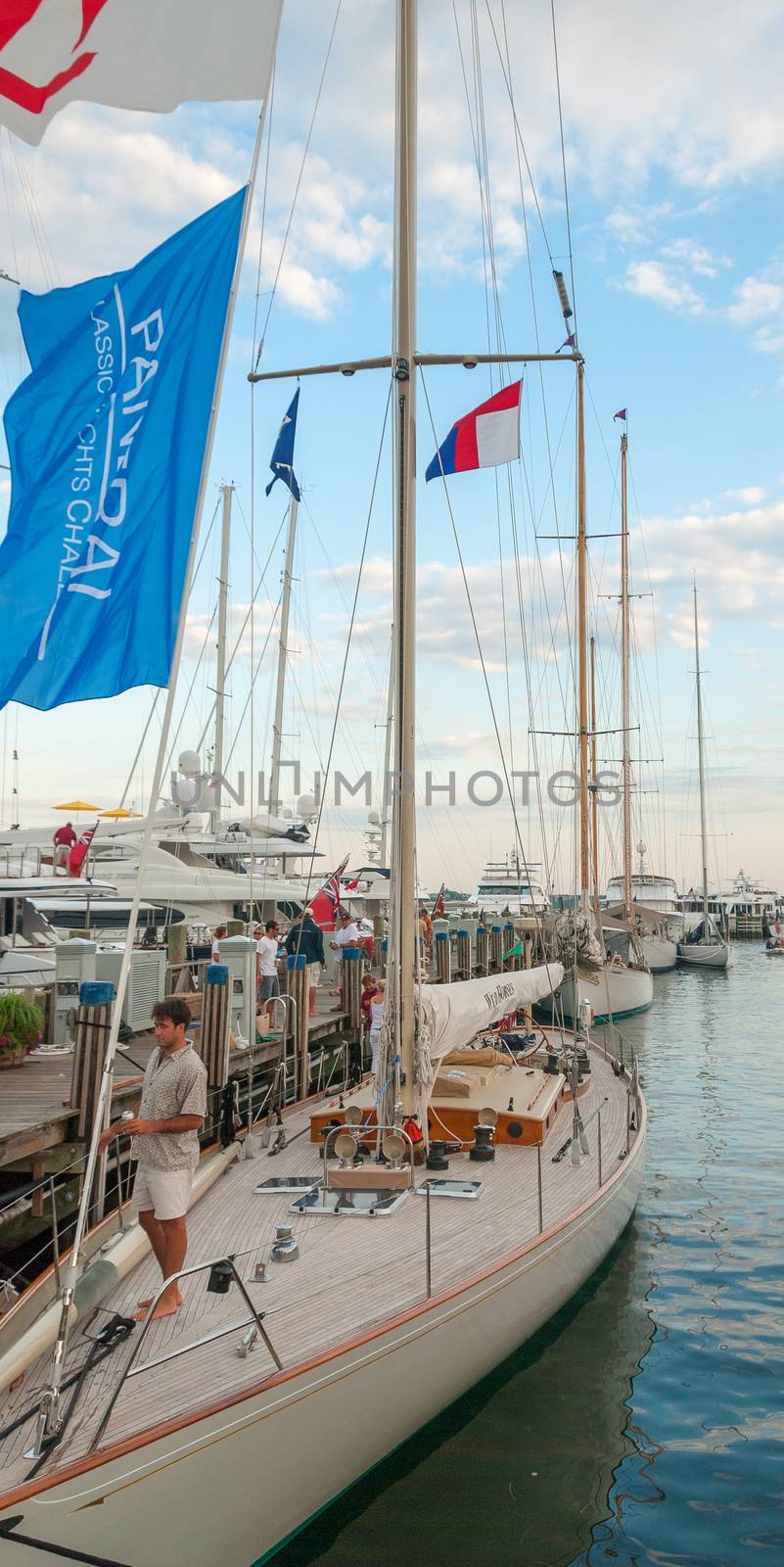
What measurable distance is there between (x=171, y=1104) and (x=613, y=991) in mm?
27857

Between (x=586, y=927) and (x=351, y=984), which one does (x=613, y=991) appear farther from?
(x=351, y=984)

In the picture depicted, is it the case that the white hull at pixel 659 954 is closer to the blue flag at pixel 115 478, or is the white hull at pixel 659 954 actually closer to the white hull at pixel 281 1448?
the white hull at pixel 281 1448

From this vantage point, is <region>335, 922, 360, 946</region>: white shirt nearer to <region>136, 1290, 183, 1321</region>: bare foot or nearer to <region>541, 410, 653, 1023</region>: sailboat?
<region>541, 410, 653, 1023</region>: sailboat

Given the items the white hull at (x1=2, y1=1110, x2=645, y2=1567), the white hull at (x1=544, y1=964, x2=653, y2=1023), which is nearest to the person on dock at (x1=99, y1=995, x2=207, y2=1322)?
the white hull at (x1=2, y1=1110, x2=645, y2=1567)

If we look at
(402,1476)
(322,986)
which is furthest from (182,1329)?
(322,986)

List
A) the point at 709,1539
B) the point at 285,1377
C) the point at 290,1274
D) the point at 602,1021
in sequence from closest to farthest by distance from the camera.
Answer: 1. the point at 285,1377
2. the point at 709,1539
3. the point at 290,1274
4. the point at 602,1021

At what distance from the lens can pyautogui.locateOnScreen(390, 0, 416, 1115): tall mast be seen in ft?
29.9

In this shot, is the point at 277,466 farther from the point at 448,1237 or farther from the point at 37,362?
the point at 448,1237

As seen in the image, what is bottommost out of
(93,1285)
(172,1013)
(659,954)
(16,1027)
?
(659,954)

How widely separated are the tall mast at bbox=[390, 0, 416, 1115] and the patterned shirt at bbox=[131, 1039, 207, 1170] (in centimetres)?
327

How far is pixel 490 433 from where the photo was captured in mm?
9664

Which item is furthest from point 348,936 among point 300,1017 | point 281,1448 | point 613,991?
point 281,1448

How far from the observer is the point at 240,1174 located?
30.7 ft

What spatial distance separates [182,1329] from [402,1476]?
1948 millimetres
